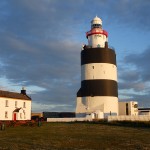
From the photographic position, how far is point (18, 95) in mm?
54562

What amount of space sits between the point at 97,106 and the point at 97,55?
8.93m

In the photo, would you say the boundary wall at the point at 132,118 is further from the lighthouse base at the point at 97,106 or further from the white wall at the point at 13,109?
the white wall at the point at 13,109

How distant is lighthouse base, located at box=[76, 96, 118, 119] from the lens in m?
49.6

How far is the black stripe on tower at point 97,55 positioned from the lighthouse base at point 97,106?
6.48 m

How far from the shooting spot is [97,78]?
164 ft

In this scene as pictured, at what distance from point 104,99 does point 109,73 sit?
4.66 m

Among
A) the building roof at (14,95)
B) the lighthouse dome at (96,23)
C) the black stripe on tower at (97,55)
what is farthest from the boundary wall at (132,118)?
the building roof at (14,95)

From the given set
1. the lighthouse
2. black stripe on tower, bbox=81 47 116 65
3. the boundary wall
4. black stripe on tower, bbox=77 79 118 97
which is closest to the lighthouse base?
the lighthouse

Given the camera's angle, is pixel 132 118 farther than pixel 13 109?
No

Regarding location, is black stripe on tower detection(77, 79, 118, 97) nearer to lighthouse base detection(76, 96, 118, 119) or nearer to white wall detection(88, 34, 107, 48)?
lighthouse base detection(76, 96, 118, 119)

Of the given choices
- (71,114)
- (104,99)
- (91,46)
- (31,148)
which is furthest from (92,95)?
(31,148)

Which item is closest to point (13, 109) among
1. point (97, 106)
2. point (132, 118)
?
point (97, 106)

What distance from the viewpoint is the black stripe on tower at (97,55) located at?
50.6 m

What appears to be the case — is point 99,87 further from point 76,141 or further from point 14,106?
point 76,141
